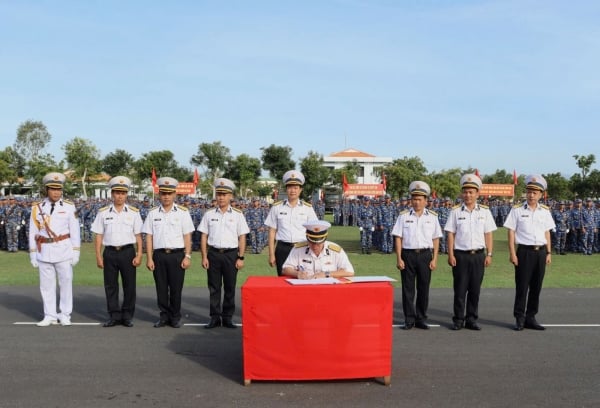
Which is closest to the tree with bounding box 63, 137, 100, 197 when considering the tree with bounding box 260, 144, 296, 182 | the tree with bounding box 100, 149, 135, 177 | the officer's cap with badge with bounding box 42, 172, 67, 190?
the tree with bounding box 100, 149, 135, 177

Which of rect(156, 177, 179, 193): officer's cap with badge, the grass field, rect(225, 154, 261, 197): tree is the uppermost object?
rect(225, 154, 261, 197): tree

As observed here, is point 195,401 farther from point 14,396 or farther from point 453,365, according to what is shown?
point 453,365

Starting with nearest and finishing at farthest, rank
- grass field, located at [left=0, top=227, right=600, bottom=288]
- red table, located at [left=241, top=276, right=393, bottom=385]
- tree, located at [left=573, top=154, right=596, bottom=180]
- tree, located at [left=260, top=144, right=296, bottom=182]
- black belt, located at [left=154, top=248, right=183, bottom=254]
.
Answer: red table, located at [left=241, top=276, right=393, bottom=385], black belt, located at [left=154, top=248, right=183, bottom=254], grass field, located at [left=0, top=227, right=600, bottom=288], tree, located at [left=573, top=154, right=596, bottom=180], tree, located at [left=260, top=144, right=296, bottom=182]

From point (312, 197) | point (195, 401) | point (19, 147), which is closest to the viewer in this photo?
point (195, 401)

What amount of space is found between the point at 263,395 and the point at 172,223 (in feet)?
10.7

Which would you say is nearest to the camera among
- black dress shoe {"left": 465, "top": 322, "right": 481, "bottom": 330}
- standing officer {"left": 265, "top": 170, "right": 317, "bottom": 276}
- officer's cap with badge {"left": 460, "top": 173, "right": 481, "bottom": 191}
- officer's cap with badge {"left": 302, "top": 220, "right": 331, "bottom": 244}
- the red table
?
the red table

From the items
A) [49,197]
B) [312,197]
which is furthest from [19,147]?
[49,197]

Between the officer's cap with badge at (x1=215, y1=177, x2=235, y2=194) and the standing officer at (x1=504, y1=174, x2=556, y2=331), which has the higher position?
the officer's cap with badge at (x1=215, y1=177, x2=235, y2=194)

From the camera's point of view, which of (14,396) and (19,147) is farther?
(19,147)

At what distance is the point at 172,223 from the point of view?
7.34 meters

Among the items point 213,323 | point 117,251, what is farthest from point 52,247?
point 213,323

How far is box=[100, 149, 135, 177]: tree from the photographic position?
54.6 meters

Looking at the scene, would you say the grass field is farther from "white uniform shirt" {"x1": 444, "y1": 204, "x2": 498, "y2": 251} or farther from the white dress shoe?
"white uniform shirt" {"x1": 444, "y1": 204, "x2": 498, "y2": 251}

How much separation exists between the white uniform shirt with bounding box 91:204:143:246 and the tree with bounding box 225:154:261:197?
43.4 m
